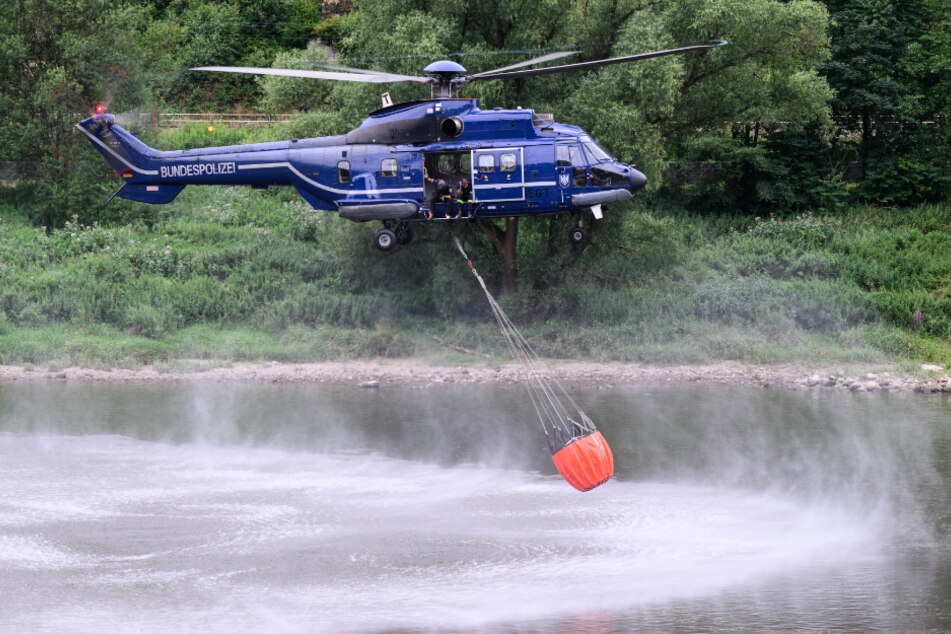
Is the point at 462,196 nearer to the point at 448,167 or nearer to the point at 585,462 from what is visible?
the point at 448,167

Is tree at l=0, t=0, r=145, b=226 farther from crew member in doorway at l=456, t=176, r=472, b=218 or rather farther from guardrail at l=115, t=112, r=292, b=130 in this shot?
crew member in doorway at l=456, t=176, r=472, b=218

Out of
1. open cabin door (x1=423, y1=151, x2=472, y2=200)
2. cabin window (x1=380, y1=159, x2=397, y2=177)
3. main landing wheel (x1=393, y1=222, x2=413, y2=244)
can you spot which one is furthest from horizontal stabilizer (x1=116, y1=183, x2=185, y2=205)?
open cabin door (x1=423, y1=151, x2=472, y2=200)

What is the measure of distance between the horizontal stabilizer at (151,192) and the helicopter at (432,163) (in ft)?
0.99

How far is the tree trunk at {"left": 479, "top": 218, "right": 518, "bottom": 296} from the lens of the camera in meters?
29.4

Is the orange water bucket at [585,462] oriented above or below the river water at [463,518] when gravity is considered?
above

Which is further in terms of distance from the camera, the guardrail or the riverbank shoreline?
the guardrail

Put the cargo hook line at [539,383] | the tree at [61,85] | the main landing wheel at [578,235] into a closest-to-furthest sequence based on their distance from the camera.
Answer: the main landing wheel at [578,235] < the cargo hook line at [539,383] < the tree at [61,85]

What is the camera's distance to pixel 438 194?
66.4ft

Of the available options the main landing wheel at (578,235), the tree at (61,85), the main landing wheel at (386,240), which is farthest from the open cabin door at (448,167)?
the tree at (61,85)

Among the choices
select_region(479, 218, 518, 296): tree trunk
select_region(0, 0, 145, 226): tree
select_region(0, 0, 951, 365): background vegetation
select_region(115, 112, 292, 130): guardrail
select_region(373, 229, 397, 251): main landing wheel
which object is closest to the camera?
select_region(373, 229, 397, 251): main landing wheel

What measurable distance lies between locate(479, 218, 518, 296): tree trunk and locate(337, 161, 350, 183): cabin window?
365 inches

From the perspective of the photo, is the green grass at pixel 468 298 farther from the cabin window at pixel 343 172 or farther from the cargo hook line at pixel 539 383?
the cabin window at pixel 343 172

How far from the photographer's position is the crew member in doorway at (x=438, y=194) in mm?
20094

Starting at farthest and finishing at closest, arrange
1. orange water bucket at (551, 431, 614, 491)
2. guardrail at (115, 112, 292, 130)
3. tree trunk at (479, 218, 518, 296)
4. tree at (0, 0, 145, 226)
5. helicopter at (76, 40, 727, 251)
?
guardrail at (115, 112, 292, 130), tree at (0, 0, 145, 226), tree trunk at (479, 218, 518, 296), helicopter at (76, 40, 727, 251), orange water bucket at (551, 431, 614, 491)
